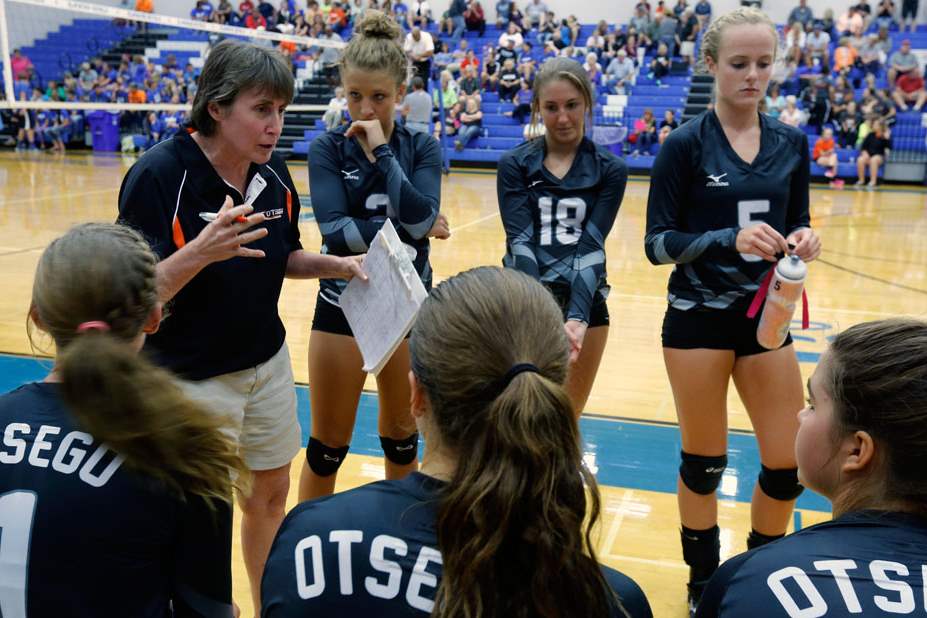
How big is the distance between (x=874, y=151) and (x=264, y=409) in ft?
47.2

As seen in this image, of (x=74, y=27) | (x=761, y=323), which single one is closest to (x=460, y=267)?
(x=761, y=323)

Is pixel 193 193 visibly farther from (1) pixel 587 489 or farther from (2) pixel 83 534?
(1) pixel 587 489

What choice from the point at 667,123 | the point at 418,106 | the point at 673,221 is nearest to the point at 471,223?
the point at 418,106

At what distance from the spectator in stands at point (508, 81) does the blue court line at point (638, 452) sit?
14.3 meters

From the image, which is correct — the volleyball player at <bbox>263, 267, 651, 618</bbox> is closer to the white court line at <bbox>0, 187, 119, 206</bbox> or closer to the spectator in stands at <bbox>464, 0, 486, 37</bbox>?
the white court line at <bbox>0, 187, 119, 206</bbox>

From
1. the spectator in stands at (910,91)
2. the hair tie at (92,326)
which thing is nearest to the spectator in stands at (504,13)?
the spectator in stands at (910,91)

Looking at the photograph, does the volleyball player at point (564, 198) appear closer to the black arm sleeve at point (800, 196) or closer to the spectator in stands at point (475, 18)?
the black arm sleeve at point (800, 196)

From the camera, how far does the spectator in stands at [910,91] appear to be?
15547mm

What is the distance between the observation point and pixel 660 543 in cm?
333

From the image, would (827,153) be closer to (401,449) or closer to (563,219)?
(563,219)

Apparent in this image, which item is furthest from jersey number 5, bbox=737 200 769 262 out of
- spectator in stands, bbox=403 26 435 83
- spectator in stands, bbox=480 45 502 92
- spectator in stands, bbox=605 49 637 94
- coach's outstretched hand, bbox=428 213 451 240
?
→ spectator in stands, bbox=480 45 502 92

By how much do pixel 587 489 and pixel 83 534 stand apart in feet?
2.47

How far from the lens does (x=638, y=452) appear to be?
A: 4.15m

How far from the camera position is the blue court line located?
3807 millimetres
